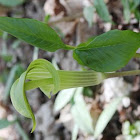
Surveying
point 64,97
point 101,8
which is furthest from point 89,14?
point 64,97

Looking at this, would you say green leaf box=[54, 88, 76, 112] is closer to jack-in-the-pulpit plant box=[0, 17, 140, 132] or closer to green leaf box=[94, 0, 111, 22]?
green leaf box=[94, 0, 111, 22]

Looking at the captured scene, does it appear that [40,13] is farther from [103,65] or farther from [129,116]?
[103,65]

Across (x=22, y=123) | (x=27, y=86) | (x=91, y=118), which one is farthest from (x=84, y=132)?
(x=27, y=86)

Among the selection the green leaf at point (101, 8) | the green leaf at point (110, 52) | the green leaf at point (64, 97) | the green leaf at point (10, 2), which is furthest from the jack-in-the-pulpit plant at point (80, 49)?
the green leaf at point (10, 2)

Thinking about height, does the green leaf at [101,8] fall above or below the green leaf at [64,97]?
above

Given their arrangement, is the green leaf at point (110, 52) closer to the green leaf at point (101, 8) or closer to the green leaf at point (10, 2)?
the green leaf at point (101, 8)

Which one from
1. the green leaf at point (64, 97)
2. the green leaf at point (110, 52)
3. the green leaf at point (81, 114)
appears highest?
the green leaf at point (110, 52)

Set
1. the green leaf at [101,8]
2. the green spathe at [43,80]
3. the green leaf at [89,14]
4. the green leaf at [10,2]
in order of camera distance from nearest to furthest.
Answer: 1. the green spathe at [43,80]
2. the green leaf at [101,8]
3. the green leaf at [89,14]
4. the green leaf at [10,2]

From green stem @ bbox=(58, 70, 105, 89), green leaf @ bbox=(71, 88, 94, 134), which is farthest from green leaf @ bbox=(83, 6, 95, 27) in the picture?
green stem @ bbox=(58, 70, 105, 89)
